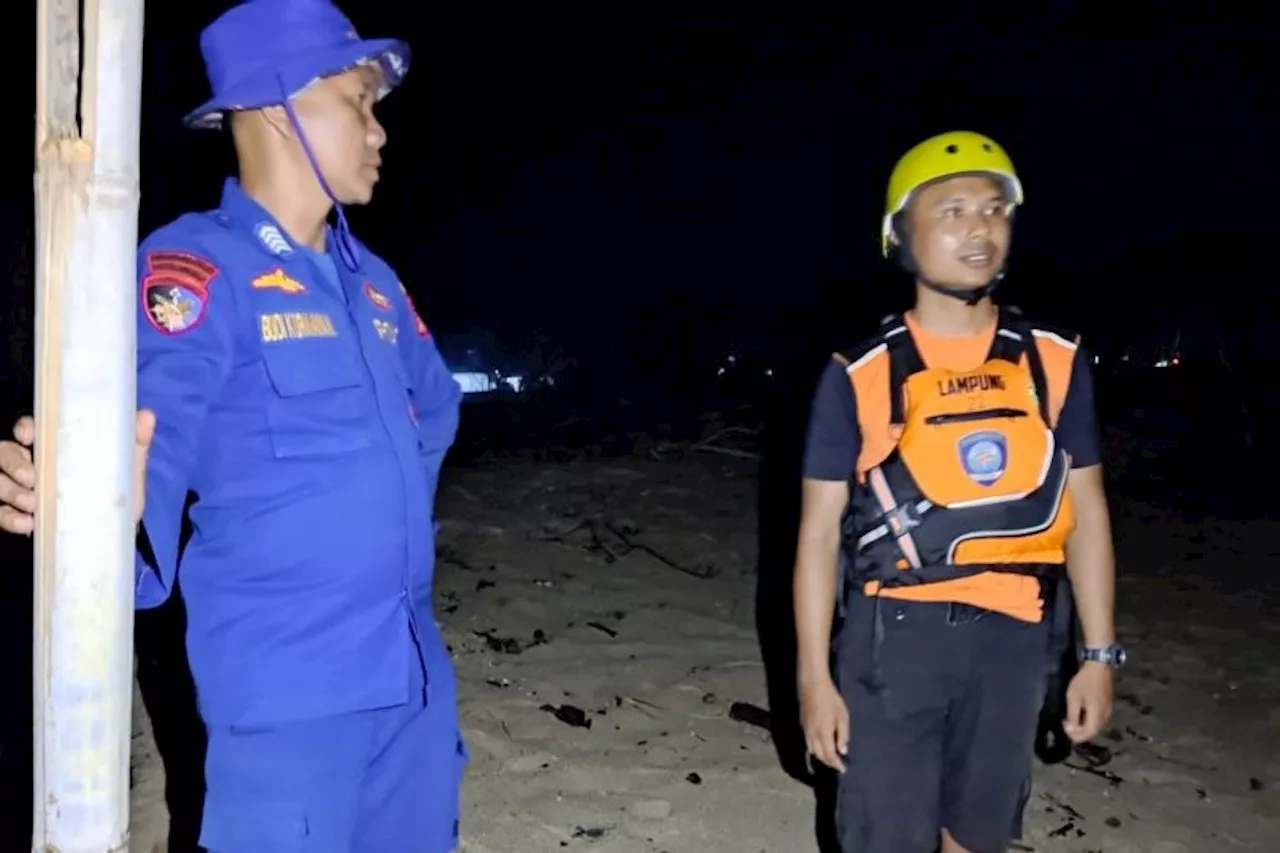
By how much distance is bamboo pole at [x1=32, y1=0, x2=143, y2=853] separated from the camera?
3.43ft

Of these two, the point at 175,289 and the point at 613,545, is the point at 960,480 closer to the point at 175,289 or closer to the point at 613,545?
the point at 175,289

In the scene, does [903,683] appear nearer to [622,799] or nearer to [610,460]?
[622,799]

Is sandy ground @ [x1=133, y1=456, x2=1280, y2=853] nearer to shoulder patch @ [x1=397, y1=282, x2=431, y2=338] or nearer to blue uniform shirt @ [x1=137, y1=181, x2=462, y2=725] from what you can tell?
blue uniform shirt @ [x1=137, y1=181, x2=462, y2=725]

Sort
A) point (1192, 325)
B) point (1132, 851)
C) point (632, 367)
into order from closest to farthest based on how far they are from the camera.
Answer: point (1132, 851)
point (1192, 325)
point (632, 367)

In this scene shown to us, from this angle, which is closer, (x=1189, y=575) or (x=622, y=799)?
(x=622, y=799)

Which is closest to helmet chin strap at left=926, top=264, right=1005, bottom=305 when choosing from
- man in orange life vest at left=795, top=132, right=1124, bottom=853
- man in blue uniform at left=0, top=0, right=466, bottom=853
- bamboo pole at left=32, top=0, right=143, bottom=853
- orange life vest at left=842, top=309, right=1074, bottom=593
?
man in orange life vest at left=795, top=132, right=1124, bottom=853

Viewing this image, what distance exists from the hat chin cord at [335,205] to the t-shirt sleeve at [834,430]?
105 cm

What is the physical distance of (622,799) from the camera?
143 inches

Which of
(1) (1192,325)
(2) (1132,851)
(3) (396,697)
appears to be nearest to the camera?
(3) (396,697)

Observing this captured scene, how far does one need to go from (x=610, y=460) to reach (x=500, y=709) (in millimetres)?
5991

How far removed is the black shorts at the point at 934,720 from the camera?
229cm

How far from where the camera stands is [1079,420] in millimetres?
2383

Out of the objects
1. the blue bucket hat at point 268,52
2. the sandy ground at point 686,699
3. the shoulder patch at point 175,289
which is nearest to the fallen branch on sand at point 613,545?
the sandy ground at point 686,699

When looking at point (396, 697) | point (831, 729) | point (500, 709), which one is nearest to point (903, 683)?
point (831, 729)
